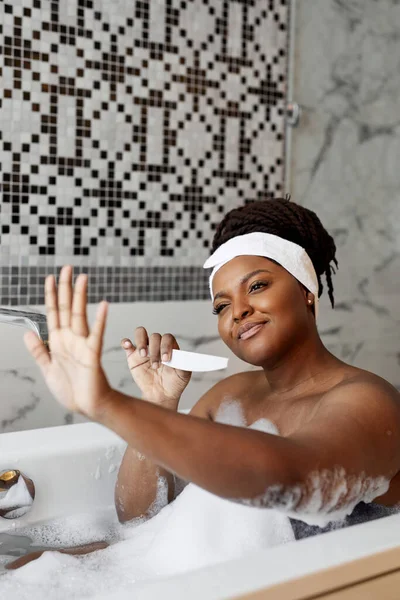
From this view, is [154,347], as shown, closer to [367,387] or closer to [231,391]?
[231,391]

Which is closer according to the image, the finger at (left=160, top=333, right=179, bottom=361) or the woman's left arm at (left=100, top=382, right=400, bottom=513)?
the woman's left arm at (left=100, top=382, right=400, bottom=513)

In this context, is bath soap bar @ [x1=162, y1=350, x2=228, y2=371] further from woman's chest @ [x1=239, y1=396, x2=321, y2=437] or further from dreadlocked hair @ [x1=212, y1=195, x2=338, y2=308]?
dreadlocked hair @ [x1=212, y1=195, x2=338, y2=308]

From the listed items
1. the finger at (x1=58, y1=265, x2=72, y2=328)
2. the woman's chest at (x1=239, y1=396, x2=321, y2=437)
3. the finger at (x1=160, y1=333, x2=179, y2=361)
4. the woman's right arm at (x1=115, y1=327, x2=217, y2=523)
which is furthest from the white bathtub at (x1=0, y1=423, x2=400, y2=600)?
the finger at (x1=58, y1=265, x2=72, y2=328)

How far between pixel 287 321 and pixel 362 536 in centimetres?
46

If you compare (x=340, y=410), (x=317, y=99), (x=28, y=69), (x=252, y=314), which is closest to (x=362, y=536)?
(x=340, y=410)

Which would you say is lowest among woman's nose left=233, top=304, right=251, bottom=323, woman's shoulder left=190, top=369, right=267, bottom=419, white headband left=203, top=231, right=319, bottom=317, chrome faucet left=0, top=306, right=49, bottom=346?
woman's shoulder left=190, top=369, right=267, bottom=419

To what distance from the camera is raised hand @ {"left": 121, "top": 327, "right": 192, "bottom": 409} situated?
1642 millimetres

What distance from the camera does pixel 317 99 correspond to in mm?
2971

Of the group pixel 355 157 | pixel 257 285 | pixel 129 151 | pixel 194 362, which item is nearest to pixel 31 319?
pixel 194 362

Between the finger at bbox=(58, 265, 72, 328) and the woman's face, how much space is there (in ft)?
1.94

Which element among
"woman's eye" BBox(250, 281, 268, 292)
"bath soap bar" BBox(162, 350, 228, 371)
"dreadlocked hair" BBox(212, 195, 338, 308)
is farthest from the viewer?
"dreadlocked hair" BBox(212, 195, 338, 308)

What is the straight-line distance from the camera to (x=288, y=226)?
5.74ft

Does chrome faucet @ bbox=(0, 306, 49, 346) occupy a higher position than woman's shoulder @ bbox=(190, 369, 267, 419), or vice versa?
chrome faucet @ bbox=(0, 306, 49, 346)

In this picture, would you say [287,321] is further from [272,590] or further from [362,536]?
[272,590]
